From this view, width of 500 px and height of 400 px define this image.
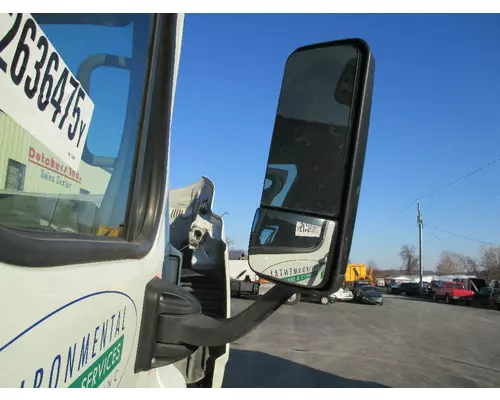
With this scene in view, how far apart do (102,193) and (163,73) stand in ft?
1.68

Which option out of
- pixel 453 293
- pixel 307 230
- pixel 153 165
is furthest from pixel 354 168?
pixel 453 293

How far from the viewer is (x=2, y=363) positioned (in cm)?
72

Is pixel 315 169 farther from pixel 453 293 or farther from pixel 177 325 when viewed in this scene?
pixel 453 293

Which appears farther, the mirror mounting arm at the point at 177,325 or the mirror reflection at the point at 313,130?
the mirror mounting arm at the point at 177,325

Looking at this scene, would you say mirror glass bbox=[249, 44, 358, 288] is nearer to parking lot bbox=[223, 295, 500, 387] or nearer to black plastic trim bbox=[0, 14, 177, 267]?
black plastic trim bbox=[0, 14, 177, 267]

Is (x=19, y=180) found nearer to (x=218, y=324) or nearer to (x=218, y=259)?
(x=218, y=324)

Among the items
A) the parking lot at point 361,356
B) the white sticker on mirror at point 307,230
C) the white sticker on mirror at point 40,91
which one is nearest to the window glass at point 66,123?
the white sticker on mirror at point 40,91

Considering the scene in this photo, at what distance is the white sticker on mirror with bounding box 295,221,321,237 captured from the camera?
1.25 meters

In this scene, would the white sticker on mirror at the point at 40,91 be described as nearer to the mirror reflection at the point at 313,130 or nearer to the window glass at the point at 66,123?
the window glass at the point at 66,123

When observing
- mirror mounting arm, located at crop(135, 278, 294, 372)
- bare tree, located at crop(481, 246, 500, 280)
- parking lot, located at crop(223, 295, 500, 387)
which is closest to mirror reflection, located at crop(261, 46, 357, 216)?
mirror mounting arm, located at crop(135, 278, 294, 372)

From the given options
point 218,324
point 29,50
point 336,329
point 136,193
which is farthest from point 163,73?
point 336,329

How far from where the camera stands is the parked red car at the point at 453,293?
105 ft

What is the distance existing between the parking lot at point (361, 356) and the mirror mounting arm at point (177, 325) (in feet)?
14.2

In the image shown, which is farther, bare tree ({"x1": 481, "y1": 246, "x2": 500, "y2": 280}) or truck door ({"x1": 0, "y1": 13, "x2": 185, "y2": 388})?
bare tree ({"x1": 481, "y1": 246, "x2": 500, "y2": 280})
